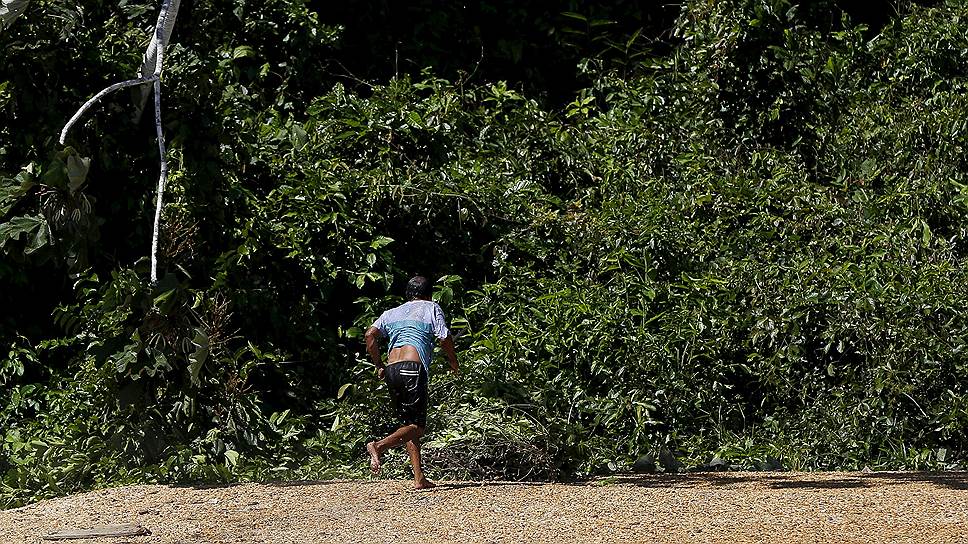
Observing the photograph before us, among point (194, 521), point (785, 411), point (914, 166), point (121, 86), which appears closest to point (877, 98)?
point (914, 166)

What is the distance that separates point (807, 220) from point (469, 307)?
2691 millimetres

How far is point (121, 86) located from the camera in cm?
812

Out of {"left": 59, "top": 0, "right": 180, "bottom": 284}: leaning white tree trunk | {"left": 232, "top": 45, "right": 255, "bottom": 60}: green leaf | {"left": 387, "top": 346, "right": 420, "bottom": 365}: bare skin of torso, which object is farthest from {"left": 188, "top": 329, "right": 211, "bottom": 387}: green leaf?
{"left": 232, "top": 45, "right": 255, "bottom": 60}: green leaf

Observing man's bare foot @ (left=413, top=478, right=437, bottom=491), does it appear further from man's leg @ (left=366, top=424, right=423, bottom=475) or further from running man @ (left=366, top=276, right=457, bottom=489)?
man's leg @ (left=366, top=424, right=423, bottom=475)

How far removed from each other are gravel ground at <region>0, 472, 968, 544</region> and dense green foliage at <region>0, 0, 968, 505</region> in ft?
2.06

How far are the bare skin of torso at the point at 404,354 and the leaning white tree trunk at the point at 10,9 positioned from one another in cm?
324

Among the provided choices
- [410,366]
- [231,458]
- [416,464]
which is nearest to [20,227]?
[231,458]

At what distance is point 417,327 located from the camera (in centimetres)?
701

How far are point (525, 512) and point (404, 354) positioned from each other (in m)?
1.20

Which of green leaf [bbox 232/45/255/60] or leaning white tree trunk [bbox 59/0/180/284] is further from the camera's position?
green leaf [bbox 232/45/255/60]

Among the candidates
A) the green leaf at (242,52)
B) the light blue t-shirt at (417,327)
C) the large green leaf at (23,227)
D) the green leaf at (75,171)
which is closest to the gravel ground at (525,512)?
the light blue t-shirt at (417,327)

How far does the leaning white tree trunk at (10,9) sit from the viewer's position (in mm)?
7934

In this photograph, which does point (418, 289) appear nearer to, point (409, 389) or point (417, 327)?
point (417, 327)

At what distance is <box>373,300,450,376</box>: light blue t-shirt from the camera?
22.9 feet
